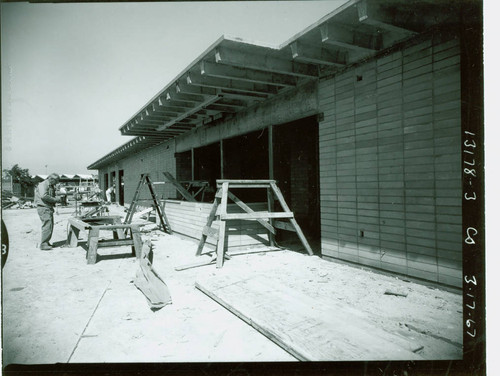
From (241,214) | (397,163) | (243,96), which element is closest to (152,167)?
(243,96)

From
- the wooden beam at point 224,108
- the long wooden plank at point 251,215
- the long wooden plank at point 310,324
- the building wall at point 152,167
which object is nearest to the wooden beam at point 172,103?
the wooden beam at point 224,108

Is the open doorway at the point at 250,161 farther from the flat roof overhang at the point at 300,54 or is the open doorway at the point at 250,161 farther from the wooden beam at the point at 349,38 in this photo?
the wooden beam at the point at 349,38

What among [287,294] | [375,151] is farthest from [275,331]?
[375,151]

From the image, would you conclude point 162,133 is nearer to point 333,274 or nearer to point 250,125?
point 250,125

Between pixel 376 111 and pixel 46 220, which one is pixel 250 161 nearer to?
pixel 46 220

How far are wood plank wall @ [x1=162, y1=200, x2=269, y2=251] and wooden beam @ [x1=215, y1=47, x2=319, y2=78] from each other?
299 cm

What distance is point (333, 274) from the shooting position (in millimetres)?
4457

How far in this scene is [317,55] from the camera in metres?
4.54

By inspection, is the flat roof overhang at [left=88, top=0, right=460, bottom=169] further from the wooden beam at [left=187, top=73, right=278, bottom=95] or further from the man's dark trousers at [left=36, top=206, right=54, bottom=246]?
the man's dark trousers at [left=36, top=206, right=54, bottom=246]

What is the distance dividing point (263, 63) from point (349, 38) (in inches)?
57.6

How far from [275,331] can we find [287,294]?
853 millimetres

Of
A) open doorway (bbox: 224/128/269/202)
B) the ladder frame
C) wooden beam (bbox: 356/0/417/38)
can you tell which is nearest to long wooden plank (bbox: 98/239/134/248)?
the ladder frame

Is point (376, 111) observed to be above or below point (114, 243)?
above

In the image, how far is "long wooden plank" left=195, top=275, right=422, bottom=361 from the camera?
2.29 meters
